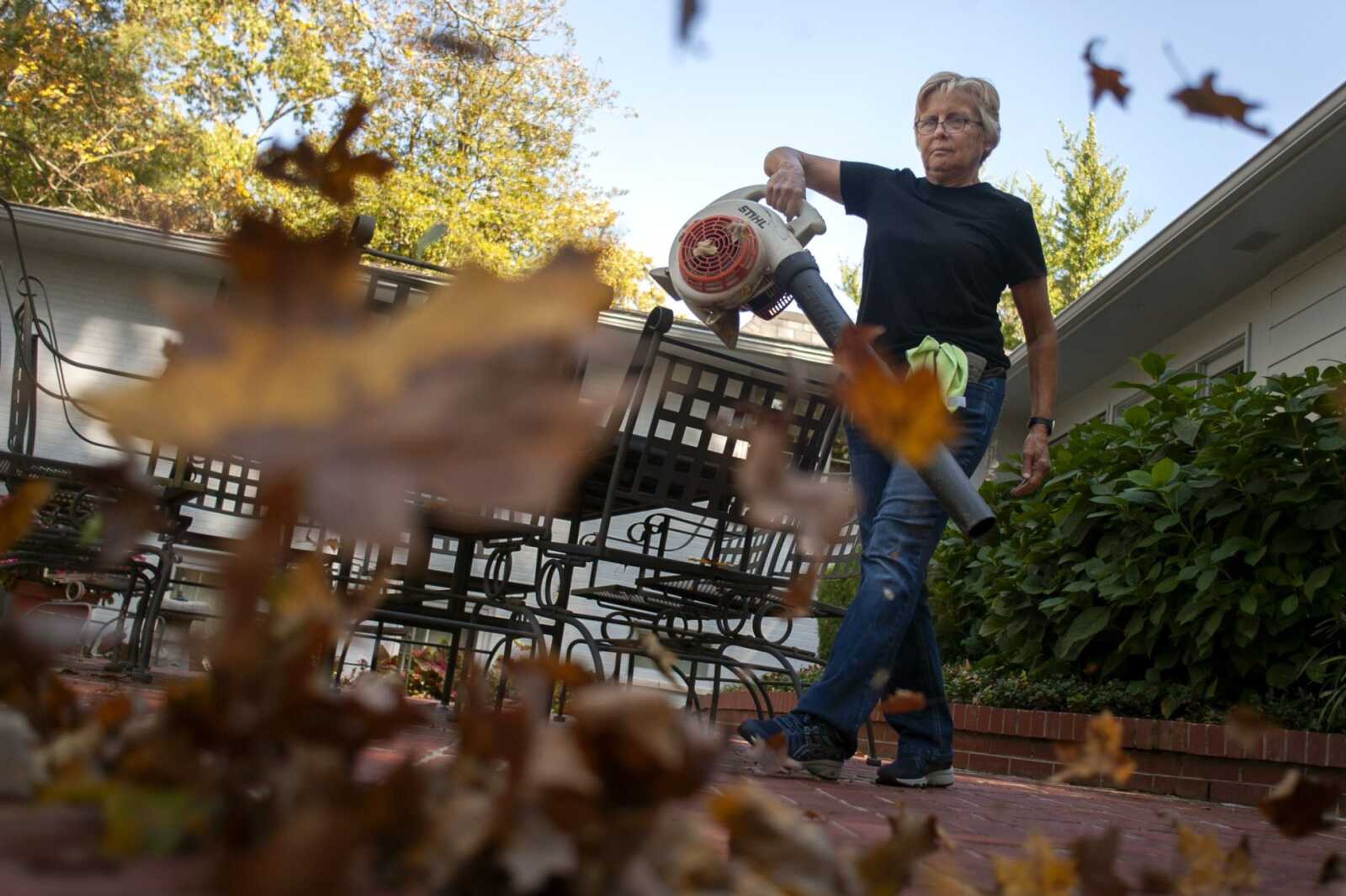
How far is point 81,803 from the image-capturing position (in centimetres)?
88

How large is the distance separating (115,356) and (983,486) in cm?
833

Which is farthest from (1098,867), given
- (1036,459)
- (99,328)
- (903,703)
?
(99,328)

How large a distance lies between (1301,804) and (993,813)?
1388 millimetres

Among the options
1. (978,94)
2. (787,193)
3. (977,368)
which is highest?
(978,94)

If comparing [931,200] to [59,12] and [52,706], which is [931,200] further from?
[59,12]

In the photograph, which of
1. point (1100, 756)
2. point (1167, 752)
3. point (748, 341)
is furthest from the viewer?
point (748, 341)

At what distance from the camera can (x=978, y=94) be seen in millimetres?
3455

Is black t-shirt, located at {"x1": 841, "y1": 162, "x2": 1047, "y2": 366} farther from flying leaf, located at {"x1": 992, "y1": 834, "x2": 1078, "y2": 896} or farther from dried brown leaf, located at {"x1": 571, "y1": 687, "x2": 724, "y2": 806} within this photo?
dried brown leaf, located at {"x1": 571, "y1": 687, "x2": 724, "y2": 806}

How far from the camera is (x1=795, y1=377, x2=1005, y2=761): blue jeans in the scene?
3037 mm

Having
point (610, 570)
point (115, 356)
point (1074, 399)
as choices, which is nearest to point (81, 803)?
point (610, 570)

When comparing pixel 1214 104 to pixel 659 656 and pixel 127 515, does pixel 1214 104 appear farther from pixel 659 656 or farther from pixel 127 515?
pixel 127 515

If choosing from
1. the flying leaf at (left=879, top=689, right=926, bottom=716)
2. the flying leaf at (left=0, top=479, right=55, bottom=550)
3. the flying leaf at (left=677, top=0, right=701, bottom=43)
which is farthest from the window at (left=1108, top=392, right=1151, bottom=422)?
the flying leaf at (left=0, top=479, right=55, bottom=550)

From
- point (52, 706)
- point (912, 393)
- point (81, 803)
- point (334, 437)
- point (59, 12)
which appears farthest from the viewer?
point (59, 12)

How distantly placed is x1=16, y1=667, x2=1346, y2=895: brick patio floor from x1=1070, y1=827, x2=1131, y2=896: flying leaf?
7.4 inches
